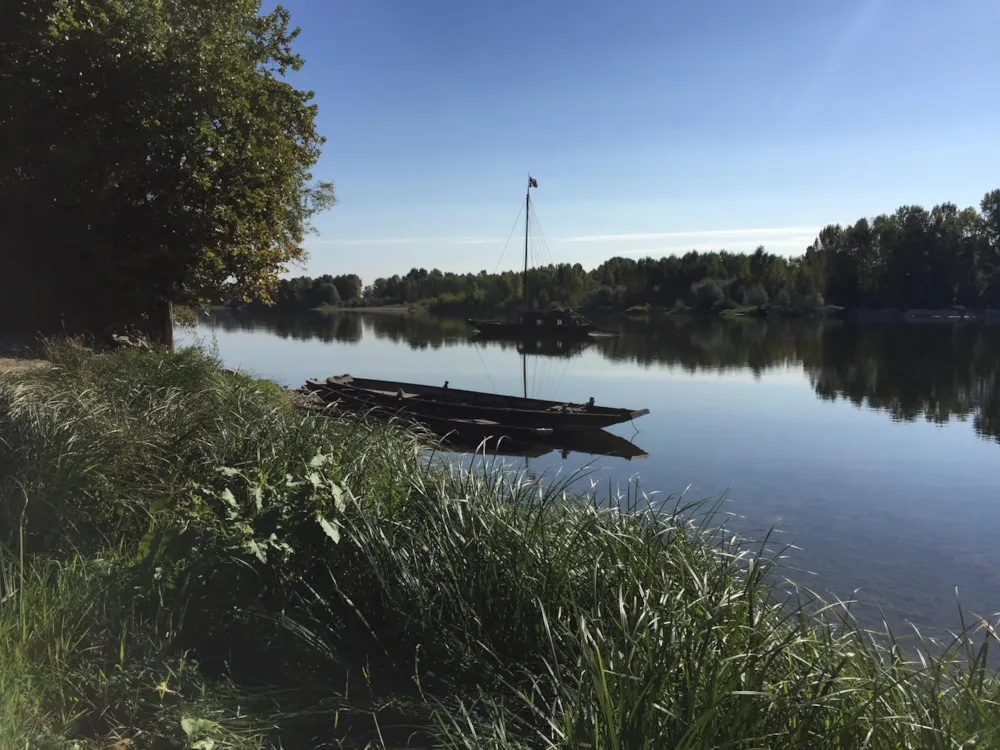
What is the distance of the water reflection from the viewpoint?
25109 millimetres

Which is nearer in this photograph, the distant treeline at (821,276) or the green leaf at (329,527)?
the green leaf at (329,527)

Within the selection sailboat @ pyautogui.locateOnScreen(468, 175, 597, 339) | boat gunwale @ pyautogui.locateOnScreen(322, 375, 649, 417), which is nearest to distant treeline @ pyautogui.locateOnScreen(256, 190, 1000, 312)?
sailboat @ pyautogui.locateOnScreen(468, 175, 597, 339)

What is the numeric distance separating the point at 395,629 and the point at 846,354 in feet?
143

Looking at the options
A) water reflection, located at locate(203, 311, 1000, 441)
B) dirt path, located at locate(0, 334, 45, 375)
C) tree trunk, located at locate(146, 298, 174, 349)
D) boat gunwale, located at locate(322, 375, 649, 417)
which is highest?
tree trunk, located at locate(146, 298, 174, 349)

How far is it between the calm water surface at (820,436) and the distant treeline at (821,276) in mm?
42925

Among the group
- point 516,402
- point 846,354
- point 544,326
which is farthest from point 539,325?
point 516,402

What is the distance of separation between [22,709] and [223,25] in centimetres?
1577

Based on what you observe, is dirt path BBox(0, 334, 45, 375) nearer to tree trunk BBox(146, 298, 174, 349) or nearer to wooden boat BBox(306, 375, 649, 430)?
tree trunk BBox(146, 298, 174, 349)

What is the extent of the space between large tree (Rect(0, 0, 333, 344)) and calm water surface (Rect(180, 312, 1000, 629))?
2.18 metres

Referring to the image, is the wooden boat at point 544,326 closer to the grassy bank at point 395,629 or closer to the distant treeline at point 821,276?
the distant treeline at point 821,276

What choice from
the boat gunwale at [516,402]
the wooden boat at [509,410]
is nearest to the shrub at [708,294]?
the boat gunwale at [516,402]

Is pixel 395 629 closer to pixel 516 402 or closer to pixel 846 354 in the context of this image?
pixel 516 402

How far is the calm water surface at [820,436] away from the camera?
998 cm

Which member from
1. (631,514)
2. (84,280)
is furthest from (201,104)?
(631,514)
